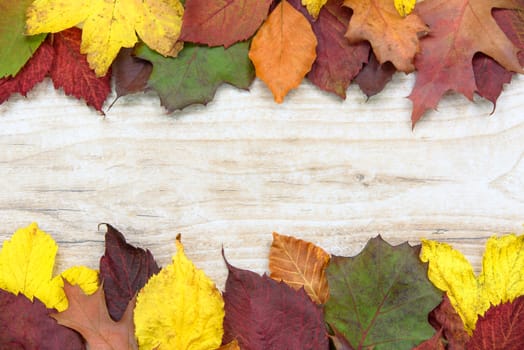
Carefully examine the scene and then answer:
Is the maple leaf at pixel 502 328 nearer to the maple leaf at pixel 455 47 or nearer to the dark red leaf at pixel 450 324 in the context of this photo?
the dark red leaf at pixel 450 324

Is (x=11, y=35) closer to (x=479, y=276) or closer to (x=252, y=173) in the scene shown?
(x=252, y=173)

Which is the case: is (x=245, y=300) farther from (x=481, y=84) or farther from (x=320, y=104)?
(x=481, y=84)

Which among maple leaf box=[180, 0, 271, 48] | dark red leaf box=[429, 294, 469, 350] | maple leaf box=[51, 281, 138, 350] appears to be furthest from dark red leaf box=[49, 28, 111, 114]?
dark red leaf box=[429, 294, 469, 350]

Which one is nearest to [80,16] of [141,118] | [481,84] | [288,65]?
[141,118]

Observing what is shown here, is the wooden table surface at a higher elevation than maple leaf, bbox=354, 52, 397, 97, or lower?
lower

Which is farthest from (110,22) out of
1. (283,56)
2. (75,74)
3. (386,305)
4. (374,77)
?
(386,305)

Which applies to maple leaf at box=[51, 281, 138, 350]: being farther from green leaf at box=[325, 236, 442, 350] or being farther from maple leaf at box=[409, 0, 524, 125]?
maple leaf at box=[409, 0, 524, 125]
